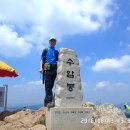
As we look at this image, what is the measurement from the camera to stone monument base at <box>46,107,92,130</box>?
505 inches

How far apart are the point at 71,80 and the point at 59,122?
1578mm

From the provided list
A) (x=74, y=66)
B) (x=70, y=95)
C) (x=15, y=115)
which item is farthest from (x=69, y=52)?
(x=15, y=115)

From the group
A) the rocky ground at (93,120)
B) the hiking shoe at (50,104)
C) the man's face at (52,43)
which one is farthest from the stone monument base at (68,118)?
the man's face at (52,43)

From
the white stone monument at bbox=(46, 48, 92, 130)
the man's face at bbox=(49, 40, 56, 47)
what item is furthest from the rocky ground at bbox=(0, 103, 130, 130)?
the man's face at bbox=(49, 40, 56, 47)

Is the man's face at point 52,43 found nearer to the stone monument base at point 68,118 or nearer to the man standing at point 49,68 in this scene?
the man standing at point 49,68

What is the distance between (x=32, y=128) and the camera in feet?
42.4

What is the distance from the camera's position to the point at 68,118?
13062 mm

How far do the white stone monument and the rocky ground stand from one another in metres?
0.47

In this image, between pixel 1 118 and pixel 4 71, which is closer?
pixel 1 118

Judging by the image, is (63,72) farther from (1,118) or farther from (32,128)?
(1,118)

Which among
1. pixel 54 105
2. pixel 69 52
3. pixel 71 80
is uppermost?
pixel 69 52

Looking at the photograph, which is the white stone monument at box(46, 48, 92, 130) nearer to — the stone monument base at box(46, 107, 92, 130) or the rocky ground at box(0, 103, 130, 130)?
the stone monument base at box(46, 107, 92, 130)

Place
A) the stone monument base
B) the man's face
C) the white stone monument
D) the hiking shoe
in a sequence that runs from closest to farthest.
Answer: the stone monument base → the white stone monument → the hiking shoe → the man's face

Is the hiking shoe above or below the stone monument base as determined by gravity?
above
